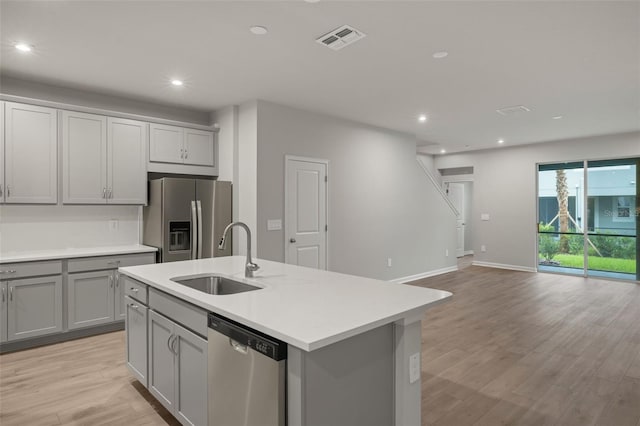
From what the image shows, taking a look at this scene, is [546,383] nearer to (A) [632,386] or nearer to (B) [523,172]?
(A) [632,386]

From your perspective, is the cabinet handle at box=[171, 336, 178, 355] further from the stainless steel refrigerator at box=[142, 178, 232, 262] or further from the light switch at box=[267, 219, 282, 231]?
the light switch at box=[267, 219, 282, 231]

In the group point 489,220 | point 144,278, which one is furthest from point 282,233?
point 489,220

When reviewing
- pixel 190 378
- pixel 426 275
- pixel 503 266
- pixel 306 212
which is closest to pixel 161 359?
pixel 190 378

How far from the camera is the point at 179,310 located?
207 cm

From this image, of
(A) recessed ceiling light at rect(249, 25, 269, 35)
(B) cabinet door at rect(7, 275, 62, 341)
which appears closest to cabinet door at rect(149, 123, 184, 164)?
A: (B) cabinet door at rect(7, 275, 62, 341)

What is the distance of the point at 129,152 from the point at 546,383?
469cm

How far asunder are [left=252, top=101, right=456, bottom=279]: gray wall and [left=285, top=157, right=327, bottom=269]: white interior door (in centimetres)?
12

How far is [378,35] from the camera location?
2.85 m

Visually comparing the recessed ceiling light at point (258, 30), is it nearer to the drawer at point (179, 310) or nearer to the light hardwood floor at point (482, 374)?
the drawer at point (179, 310)

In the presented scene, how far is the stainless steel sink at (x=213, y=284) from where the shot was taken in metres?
2.50

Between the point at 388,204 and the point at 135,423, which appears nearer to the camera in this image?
the point at 135,423

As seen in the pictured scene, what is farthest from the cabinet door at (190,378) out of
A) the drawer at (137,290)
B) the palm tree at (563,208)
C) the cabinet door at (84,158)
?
the palm tree at (563,208)

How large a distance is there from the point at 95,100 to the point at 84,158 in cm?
76

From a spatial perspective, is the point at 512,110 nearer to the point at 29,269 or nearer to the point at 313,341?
the point at 313,341
